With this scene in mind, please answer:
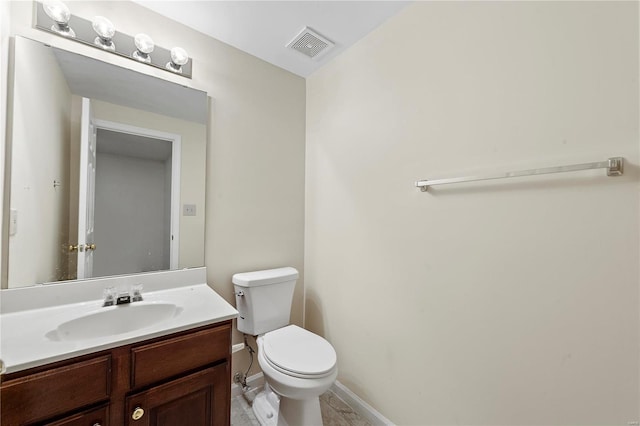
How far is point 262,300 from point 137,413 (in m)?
0.79

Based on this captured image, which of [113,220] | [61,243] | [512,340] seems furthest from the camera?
[113,220]

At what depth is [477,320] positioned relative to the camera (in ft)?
3.77

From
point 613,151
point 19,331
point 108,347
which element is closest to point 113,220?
point 19,331

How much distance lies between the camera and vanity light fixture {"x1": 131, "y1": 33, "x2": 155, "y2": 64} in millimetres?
1353

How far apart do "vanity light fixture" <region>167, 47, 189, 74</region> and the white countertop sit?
1.16 metres

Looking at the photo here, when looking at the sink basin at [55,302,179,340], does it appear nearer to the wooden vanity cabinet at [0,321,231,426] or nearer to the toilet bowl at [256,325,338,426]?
the wooden vanity cabinet at [0,321,231,426]

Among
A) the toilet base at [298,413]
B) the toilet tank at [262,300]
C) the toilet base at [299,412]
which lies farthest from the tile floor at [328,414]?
the toilet tank at [262,300]

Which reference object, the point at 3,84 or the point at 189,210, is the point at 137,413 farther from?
the point at 3,84

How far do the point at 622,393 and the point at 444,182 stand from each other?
0.89 m

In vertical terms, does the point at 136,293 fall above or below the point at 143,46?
below

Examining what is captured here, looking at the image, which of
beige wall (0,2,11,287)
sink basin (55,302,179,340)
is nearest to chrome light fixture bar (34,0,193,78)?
beige wall (0,2,11,287)

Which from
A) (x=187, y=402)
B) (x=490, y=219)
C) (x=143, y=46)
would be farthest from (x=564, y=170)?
(x=143, y=46)

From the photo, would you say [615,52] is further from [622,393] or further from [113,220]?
[113,220]

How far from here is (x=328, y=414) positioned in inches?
62.7
